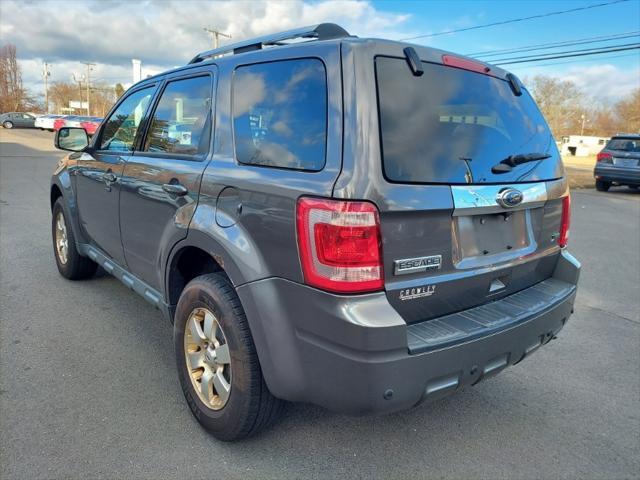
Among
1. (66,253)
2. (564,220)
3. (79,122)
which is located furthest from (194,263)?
(79,122)

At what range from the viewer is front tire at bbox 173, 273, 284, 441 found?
2295mm

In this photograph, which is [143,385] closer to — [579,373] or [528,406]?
[528,406]

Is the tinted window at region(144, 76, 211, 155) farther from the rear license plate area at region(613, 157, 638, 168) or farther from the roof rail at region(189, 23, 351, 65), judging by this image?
the rear license plate area at region(613, 157, 638, 168)

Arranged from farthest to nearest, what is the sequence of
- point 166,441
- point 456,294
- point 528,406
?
point 528,406
point 166,441
point 456,294

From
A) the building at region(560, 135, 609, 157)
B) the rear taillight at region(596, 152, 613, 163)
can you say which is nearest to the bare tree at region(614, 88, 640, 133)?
the building at region(560, 135, 609, 157)

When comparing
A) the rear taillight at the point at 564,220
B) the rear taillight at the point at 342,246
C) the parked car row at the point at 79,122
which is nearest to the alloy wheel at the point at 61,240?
the rear taillight at the point at 342,246

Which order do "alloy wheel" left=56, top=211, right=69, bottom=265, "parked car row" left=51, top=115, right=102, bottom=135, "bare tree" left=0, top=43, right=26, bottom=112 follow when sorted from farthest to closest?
"bare tree" left=0, top=43, right=26, bottom=112 < "parked car row" left=51, top=115, right=102, bottom=135 < "alloy wheel" left=56, top=211, right=69, bottom=265

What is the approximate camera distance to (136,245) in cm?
334

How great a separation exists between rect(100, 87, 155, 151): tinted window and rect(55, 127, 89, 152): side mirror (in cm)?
50

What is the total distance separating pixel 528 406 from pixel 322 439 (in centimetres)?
133

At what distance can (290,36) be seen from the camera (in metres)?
2.63

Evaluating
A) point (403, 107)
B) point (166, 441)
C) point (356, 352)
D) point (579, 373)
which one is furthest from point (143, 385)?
point (579, 373)

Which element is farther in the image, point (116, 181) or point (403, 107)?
point (116, 181)

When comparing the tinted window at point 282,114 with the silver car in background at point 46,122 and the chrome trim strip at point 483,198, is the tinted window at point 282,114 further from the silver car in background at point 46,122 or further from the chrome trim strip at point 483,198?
the silver car in background at point 46,122
